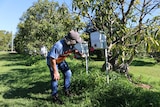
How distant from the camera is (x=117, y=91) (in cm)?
687

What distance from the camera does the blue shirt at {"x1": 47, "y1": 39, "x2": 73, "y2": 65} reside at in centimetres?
699

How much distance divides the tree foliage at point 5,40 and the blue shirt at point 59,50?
97.4 m

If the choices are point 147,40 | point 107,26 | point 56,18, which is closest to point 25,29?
point 56,18

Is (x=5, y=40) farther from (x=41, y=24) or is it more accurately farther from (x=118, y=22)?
(x=118, y=22)

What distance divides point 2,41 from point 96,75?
325 ft

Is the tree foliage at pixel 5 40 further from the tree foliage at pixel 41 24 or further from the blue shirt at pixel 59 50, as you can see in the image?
the blue shirt at pixel 59 50

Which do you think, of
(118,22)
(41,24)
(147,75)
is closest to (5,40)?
(41,24)

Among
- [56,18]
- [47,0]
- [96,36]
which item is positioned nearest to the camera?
[96,36]

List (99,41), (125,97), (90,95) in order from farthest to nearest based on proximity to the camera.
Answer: (99,41) → (90,95) → (125,97)

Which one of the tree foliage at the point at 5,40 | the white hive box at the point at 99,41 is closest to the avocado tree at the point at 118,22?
the white hive box at the point at 99,41

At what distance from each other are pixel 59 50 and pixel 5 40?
98.8m

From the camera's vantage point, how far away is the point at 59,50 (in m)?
7.06

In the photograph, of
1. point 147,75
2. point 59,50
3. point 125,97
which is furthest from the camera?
point 147,75

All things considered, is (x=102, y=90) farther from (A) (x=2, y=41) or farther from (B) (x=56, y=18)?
(A) (x=2, y=41)
